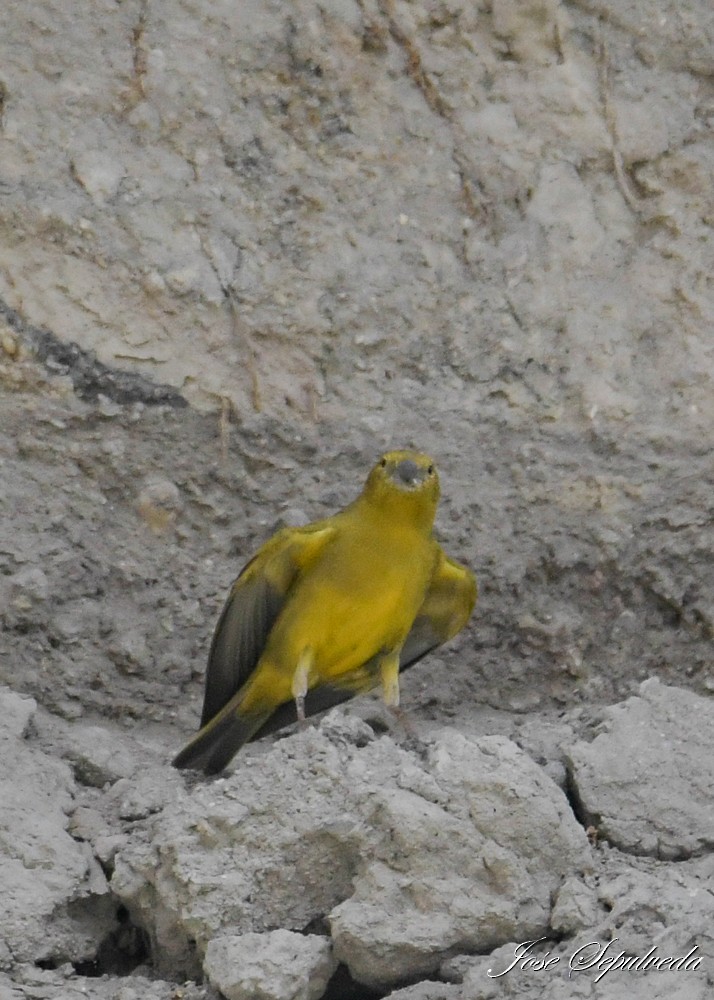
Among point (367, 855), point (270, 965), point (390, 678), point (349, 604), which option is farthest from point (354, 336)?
point (270, 965)

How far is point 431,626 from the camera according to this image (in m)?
5.50

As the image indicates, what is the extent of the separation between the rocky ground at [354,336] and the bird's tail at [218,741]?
89 mm

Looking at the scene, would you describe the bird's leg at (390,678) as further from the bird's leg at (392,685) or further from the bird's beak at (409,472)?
the bird's beak at (409,472)

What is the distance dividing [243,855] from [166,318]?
2.12 m

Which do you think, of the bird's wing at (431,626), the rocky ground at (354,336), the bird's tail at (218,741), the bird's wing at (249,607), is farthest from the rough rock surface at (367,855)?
the bird's wing at (431,626)

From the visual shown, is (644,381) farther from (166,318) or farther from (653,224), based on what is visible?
(166,318)

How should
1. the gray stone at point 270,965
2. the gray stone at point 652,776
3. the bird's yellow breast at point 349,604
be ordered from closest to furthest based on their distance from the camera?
the gray stone at point 270,965 → the gray stone at point 652,776 → the bird's yellow breast at point 349,604

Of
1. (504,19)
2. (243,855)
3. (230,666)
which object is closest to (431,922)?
(243,855)

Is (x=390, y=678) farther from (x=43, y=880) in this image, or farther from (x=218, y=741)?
(x=43, y=880)

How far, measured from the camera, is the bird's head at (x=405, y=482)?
5203 millimetres

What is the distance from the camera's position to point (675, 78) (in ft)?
19.4

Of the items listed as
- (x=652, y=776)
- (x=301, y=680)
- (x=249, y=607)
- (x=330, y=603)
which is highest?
(x=652, y=776)

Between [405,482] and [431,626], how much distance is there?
586 mm

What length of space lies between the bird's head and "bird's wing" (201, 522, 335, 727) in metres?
0.22
